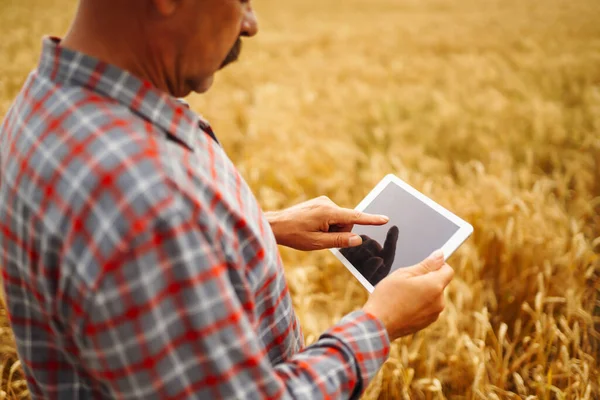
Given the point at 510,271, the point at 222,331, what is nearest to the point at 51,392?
the point at 222,331

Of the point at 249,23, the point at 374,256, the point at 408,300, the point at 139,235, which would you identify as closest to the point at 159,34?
the point at 249,23

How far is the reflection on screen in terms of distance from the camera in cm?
113

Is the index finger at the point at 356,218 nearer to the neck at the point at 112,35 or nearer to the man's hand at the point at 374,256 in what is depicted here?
the man's hand at the point at 374,256

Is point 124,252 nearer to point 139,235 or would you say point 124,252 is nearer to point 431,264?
point 139,235

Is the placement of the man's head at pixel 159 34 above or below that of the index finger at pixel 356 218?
above

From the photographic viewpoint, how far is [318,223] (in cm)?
120

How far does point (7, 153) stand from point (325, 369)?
51 centimetres

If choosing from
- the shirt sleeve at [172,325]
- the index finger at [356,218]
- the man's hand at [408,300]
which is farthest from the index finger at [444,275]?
the shirt sleeve at [172,325]

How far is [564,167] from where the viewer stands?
3.11m

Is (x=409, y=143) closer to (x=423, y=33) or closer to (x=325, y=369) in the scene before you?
(x=325, y=369)

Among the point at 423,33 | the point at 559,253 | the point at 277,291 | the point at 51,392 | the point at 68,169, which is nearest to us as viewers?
the point at 68,169

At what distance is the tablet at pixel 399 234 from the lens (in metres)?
1.12

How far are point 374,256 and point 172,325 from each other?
2.18 feet

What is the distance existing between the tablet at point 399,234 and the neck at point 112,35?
0.65 metres
